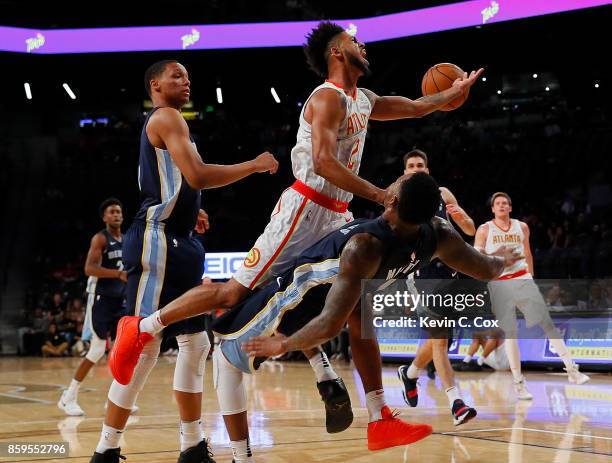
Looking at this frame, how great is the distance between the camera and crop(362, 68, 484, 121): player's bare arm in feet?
16.0

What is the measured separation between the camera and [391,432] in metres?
4.21

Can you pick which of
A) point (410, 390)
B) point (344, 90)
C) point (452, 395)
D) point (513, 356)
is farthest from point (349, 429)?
point (513, 356)

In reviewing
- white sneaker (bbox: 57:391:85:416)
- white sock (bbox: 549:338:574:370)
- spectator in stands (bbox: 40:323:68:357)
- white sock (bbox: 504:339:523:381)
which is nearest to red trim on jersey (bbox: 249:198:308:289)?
white sneaker (bbox: 57:391:85:416)

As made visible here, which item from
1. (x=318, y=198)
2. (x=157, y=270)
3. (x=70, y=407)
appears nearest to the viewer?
(x=318, y=198)

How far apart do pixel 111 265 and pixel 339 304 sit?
483cm

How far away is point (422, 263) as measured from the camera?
427 centimetres

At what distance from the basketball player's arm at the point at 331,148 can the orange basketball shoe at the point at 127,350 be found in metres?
1.26

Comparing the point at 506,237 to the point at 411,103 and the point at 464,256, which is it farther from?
the point at 464,256

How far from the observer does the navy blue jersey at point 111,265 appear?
317 inches

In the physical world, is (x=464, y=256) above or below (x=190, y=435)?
above

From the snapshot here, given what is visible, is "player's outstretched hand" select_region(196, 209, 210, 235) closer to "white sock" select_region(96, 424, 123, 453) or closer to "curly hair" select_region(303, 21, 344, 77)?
"curly hair" select_region(303, 21, 344, 77)

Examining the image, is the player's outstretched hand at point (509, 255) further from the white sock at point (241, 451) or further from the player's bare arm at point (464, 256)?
the white sock at point (241, 451)

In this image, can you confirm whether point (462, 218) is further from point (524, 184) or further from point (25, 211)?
point (25, 211)

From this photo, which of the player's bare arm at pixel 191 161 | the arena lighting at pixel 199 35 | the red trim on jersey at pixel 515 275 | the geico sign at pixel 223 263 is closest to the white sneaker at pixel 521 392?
the red trim on jersey at pixel 515 275
